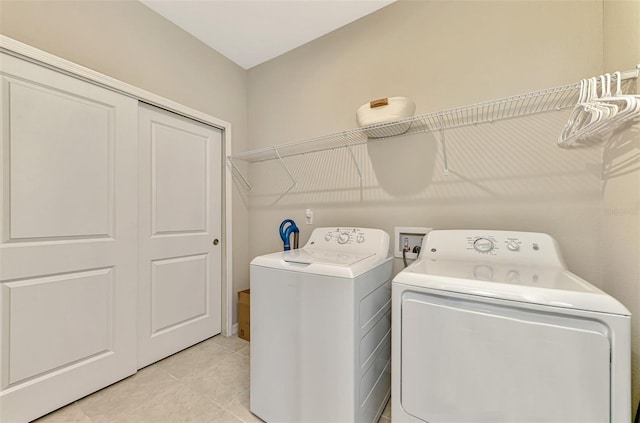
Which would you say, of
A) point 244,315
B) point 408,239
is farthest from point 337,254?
point 244,315

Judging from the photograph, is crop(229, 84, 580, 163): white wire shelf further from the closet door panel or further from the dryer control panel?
the closet door panel

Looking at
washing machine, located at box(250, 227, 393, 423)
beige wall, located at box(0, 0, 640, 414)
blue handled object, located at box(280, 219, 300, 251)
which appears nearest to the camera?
washing machine, located at box(250, 227, 393, 423)

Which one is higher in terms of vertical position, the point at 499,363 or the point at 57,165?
the point at 57,165

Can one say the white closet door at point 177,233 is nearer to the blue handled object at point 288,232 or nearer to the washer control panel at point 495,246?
the blue handled object at point 288,232

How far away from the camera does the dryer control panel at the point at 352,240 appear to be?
1.66 m

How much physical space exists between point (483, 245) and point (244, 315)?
2.01 m

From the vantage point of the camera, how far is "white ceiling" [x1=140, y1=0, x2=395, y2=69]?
1.84 m

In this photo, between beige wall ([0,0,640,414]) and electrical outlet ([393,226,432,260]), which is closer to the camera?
beige wall ([0,0,640,414])

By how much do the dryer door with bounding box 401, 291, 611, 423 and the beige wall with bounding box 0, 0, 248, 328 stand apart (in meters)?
1.94

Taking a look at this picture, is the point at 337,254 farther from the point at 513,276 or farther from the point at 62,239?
the point at 62,239

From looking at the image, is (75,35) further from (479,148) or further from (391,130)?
(479,148)

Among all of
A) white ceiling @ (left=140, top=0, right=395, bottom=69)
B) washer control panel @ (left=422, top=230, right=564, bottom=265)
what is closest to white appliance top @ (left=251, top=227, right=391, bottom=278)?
washer control panel @ (left=422, top=230, right=564, bottom=265)

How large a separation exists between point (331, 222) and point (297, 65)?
1.47m

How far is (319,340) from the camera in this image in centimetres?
120
